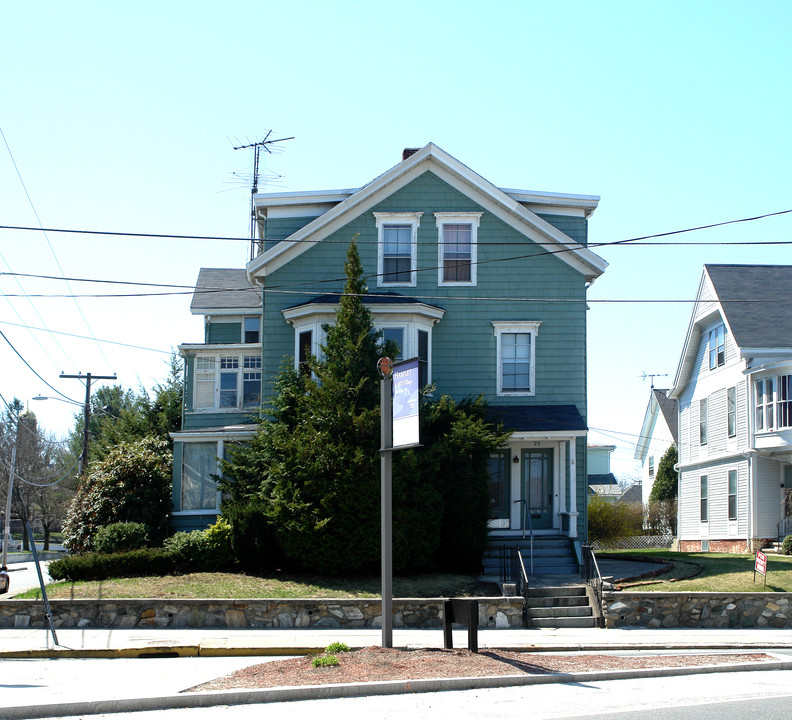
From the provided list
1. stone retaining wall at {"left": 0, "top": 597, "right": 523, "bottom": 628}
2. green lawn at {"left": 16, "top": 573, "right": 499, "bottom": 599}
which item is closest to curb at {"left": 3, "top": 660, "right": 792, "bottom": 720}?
stone retaining wall at {"left": 0, "top": 597, "right": 523, "bottom": 628}

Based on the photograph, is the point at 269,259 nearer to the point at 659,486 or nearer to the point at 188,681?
the point at 188,681

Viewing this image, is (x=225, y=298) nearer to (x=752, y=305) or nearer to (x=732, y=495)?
(x=752, y=305)

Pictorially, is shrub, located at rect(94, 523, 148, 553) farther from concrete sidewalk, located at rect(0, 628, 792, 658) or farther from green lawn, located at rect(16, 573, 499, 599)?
concrete sidewalk, located at rect(0, 628, 792, 658)

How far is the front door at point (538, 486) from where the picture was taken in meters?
24.4

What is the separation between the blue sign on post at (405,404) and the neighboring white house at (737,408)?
18.8m

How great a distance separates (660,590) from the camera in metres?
18.6

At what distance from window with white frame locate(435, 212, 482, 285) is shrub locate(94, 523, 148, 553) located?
10165mm

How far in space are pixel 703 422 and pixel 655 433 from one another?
71.1 feet

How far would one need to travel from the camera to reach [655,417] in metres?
59.1

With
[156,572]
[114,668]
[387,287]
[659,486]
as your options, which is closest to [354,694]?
[114,668]

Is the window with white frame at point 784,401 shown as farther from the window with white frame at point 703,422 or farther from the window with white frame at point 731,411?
the window with white frame at point 703,422

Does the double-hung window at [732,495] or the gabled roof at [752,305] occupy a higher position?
the gabled roof at [752,305]

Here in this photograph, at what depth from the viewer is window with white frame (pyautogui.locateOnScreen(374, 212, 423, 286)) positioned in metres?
25.3

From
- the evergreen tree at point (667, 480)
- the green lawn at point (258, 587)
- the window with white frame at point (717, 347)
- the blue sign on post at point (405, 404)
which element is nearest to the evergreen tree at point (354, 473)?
the green lawn at point (258, 587)
